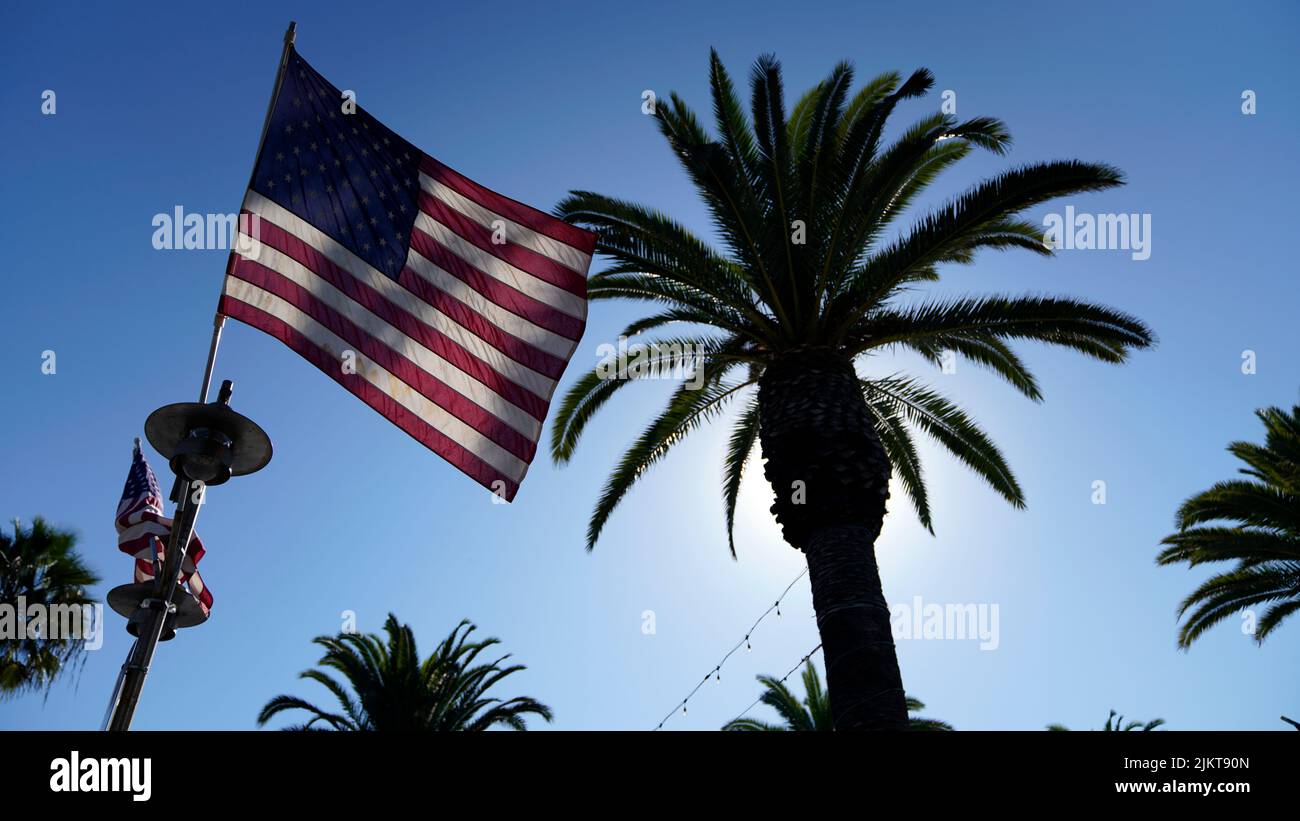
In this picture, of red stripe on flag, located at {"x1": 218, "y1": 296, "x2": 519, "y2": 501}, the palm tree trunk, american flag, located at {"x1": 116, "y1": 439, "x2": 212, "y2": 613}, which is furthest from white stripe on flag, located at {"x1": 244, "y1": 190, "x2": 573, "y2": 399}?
the palm tree trunk

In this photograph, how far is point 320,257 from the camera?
7.44 metres

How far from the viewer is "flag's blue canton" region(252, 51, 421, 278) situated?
25.0 ft

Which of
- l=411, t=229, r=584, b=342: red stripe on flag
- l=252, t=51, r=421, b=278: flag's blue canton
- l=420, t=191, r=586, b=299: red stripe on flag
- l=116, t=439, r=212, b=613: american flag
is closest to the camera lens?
l=252, t=51, r=421, b=278: flag's blue canton

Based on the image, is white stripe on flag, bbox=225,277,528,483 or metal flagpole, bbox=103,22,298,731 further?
white stripe on flag, bbox=225,277,528,483

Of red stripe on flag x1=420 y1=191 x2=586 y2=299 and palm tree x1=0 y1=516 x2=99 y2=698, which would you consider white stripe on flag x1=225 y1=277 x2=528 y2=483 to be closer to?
red stripe on flag x1=420 y1=191 x2=586 y2=299

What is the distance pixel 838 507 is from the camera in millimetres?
10711

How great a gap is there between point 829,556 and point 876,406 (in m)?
5.44

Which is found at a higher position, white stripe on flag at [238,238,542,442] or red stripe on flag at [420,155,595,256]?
red stripe on flag at [420,155,595,256]

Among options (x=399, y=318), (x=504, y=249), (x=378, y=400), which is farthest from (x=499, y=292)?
(x=378, y=400)

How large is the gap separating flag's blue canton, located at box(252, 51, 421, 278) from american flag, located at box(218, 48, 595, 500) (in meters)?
0.01

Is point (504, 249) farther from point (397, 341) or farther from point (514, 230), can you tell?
point (397, 341)

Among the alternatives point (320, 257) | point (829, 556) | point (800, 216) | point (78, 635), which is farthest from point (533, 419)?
point (78, 635)

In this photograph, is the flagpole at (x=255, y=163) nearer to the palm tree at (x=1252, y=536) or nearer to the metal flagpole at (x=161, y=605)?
the metal flagpole at (x=161, y=605)
